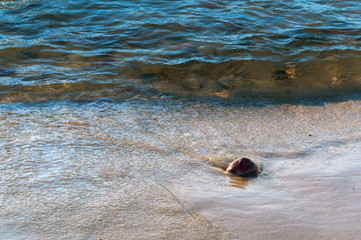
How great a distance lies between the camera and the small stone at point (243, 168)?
280 cm

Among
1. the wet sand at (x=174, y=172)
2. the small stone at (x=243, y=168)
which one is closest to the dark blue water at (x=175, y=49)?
the wet sand at (x=174, y=172)

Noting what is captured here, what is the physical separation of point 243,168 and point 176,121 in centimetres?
119

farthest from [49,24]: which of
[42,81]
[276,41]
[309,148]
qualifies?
[309,148]

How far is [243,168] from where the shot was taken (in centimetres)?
281

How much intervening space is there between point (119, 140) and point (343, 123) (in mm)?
2152

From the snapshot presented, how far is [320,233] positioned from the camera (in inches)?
80.0

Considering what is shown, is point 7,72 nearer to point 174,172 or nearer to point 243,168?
point 174,172

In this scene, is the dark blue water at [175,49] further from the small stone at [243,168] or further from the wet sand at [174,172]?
the small stone at [243,168]

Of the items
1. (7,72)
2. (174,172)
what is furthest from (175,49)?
(174,172)

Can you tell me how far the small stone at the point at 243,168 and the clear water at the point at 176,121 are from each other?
3.3 inches

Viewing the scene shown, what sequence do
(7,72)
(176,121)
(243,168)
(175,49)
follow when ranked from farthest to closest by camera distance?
(175,49)
(7,72)
(176,121)
(243,168)

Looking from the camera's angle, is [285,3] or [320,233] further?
[285,3]

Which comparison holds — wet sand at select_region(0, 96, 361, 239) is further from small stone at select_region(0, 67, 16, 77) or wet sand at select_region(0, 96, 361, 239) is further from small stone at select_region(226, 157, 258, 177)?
small stone at select_region(0, 67, 16, 77)

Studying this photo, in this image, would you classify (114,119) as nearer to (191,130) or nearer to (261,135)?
(191,130)
